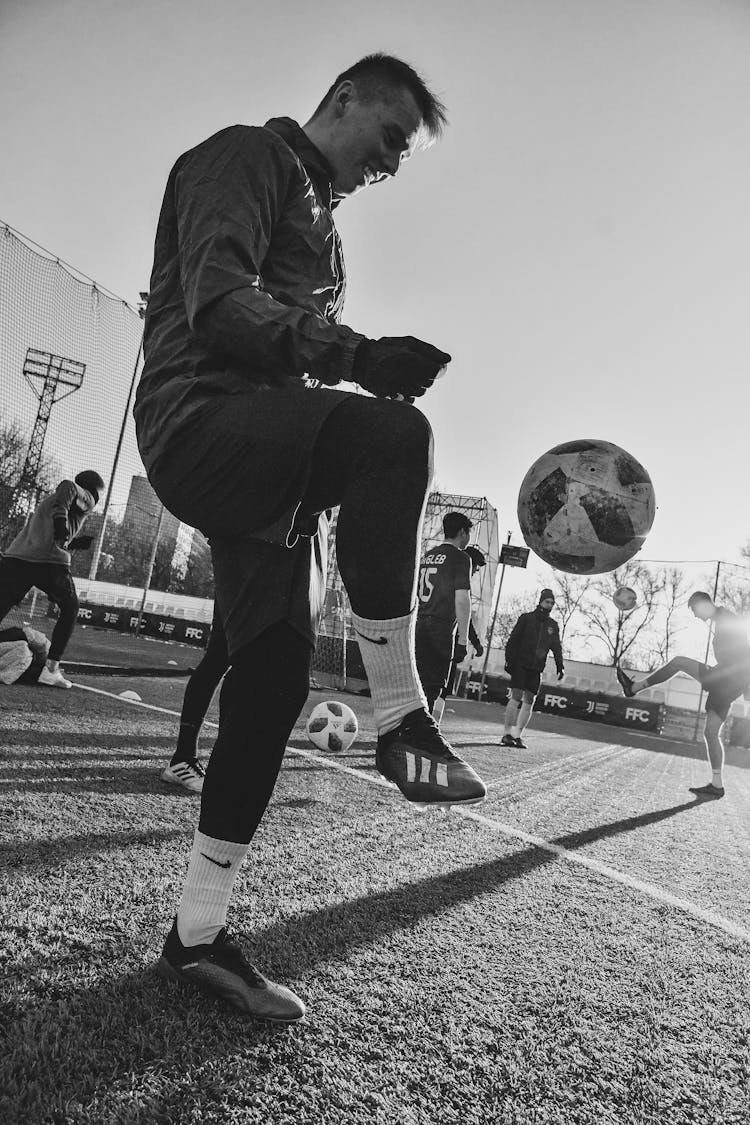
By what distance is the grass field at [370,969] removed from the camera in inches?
42.2

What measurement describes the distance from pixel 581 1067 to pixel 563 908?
3.21 ft

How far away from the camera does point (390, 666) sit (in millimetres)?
1260

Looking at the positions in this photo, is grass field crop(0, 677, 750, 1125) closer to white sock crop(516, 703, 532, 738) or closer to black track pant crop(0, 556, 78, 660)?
black track pant crop(0, 556, 78, 660)

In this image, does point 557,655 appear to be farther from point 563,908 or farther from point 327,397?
point 327,397

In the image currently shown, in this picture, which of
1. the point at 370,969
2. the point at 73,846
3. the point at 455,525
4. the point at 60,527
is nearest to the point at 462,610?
the point at 455,525

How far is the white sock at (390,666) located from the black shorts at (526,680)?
7700 mm

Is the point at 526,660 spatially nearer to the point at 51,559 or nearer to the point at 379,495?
the point at 51,559

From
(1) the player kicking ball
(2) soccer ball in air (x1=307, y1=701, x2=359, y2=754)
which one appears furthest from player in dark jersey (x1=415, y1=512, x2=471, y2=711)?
(1) the player kicking ball

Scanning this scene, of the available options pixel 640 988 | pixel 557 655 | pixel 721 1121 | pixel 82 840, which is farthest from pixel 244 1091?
pixel 557 655

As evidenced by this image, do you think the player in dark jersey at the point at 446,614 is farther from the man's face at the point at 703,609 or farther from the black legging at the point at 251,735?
the black legging at the point at 251,735

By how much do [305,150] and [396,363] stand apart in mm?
782

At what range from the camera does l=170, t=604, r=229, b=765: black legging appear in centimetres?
302

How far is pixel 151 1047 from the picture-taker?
3.67 feet

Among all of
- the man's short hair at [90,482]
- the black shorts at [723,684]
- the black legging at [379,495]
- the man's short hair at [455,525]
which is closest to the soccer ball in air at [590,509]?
the man's short hair at [455,525]
